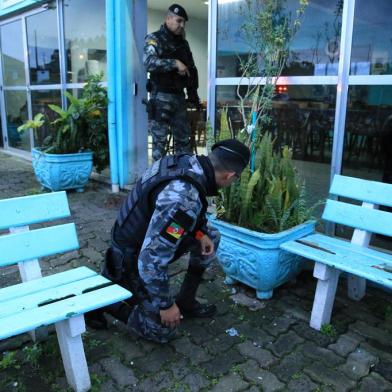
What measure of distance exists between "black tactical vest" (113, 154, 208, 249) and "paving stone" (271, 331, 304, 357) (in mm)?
876

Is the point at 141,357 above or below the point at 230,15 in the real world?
below

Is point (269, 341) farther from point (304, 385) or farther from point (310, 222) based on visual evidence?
point (310, 222)

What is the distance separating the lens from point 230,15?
13.4 feet

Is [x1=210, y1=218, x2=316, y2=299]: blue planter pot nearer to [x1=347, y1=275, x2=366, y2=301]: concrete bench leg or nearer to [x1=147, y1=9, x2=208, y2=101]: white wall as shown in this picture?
[x1=347, y1=275, x2=366, y2=301]: concrete bench leg

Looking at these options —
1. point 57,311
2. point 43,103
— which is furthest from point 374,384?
point 43,103

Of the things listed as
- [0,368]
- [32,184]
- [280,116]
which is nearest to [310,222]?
[280,116]

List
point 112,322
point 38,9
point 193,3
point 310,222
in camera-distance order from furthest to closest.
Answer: point 193,3 → point 38,9 → point 310,222 → point 112,322

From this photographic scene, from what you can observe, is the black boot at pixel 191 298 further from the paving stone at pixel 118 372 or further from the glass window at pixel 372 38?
the glass window at pixel 372 38

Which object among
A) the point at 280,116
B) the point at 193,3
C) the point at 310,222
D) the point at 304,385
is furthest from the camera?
the point at 193,3

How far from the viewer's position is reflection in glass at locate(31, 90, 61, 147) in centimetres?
664

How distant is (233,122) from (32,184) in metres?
3.36

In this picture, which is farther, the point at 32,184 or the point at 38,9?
the point at 38,9

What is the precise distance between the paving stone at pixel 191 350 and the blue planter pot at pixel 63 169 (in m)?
3.42

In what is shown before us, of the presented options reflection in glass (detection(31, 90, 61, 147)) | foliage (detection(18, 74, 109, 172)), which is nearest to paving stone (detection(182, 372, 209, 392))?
foliage (detection(18, 74, 109, 172))
